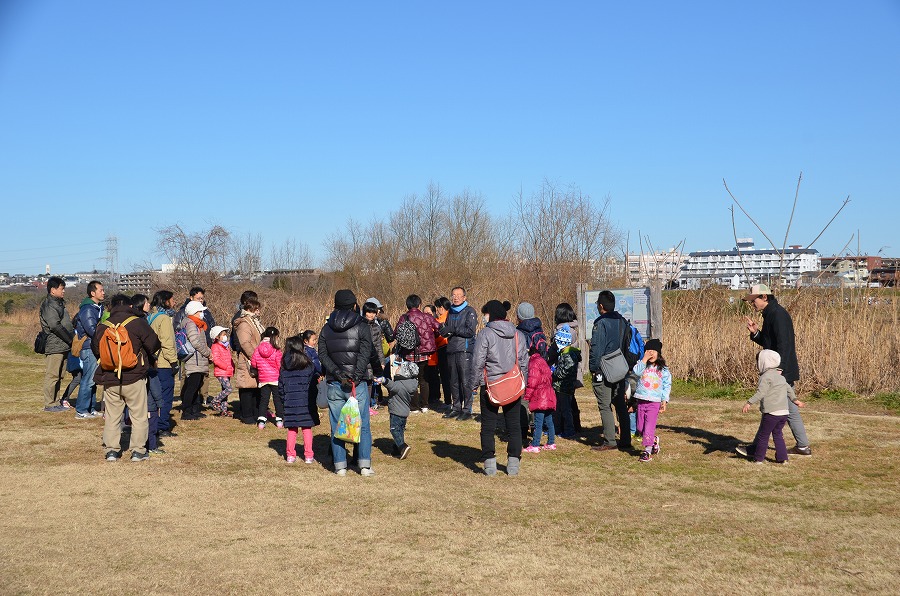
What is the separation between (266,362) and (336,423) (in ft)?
10.7

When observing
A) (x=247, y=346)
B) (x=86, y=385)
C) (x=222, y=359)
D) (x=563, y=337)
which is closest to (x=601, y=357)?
(x=563, y=337)

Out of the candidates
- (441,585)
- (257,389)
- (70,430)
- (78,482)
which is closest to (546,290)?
(257,389)

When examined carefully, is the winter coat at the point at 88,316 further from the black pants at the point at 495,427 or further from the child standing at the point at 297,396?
the black pants at the point at 495,427

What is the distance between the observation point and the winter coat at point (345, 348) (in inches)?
332

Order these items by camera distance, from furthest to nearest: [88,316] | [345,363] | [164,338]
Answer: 1. [88,316]
2. [164,338]
3. [345,363]

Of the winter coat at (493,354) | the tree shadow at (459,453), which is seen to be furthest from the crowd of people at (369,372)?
the tree shadow at (459,453)

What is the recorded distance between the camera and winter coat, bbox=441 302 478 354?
492 inches

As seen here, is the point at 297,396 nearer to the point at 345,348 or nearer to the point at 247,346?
the point at 345,348

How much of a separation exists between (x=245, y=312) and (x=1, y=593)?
711 cm

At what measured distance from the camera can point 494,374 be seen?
8492mm

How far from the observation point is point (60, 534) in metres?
6.39

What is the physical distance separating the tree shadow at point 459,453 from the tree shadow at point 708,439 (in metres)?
2.78

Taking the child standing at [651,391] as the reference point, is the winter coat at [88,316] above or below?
above

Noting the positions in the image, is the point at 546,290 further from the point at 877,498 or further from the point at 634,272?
the point at 877,498
